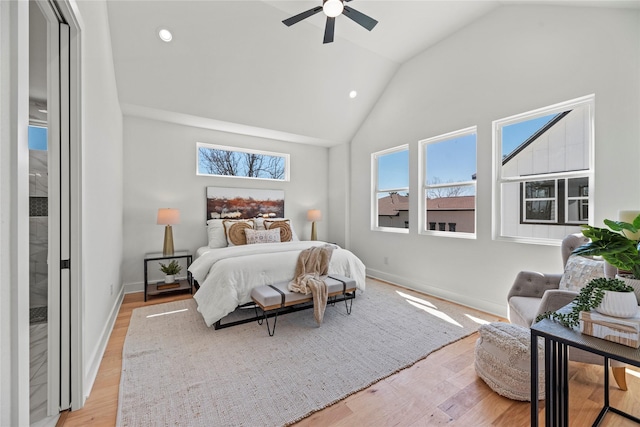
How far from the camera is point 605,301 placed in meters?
1.08

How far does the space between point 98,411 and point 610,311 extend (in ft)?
8.79

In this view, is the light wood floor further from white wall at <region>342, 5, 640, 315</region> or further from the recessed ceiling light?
the recessed ceiling light

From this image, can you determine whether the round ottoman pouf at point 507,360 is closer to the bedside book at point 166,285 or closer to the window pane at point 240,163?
the bedside book at point 166,285

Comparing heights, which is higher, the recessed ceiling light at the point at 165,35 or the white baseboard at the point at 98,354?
the recessed ceiling light at the point at 165,35

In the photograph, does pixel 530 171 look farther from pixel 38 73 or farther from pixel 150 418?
pixel 38 73

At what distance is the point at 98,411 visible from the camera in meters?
1.64

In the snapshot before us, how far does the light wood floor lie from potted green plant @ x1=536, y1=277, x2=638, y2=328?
0.84m

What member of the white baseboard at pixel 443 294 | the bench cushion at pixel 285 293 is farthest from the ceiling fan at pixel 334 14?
the white baseboard at pixel 443 294

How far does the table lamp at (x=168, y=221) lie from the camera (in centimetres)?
379

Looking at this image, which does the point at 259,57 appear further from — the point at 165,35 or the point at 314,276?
the point at 314,276

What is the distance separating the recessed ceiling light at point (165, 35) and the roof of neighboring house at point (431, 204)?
3.66 meters

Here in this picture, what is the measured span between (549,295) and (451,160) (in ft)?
7.56

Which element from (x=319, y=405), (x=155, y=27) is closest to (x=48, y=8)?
(x=155, y=27)

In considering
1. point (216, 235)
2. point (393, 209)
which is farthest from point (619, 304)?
point (216, 235)
